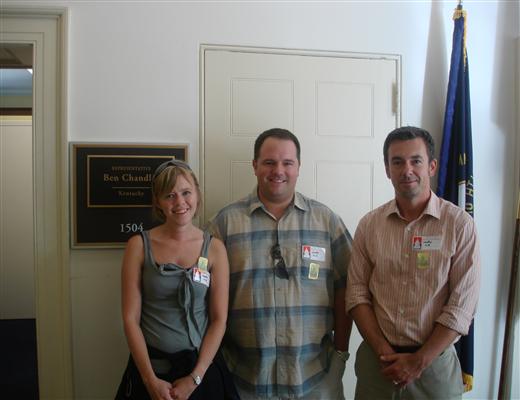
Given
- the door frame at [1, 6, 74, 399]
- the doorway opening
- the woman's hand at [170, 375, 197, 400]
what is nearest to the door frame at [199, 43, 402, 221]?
the door frame at [1, 6, 74, 399]

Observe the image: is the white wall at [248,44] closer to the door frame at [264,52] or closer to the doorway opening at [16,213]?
the door frame at [264,52]

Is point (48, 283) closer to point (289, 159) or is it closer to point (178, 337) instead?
point (178, 337)

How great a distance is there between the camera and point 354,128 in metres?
2.11

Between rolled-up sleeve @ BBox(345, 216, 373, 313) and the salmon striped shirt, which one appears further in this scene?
rolled-up sleeve @ BBox(345, 216, 373, 313)

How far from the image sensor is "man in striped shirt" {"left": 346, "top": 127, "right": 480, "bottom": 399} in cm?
136

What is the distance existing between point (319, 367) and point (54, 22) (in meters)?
2.19

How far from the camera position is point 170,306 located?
1.37m

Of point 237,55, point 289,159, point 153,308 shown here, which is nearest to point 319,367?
point 153,308

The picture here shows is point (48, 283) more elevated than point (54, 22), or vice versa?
point (54, 22)

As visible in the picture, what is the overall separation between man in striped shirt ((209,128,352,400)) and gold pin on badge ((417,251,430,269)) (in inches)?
12.5

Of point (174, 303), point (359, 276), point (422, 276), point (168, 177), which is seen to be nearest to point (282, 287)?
point (359, 276)

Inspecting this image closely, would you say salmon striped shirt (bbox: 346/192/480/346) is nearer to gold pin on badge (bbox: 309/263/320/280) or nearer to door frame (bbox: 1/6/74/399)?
gold pin on badge (bbox: 309/263/320/280)

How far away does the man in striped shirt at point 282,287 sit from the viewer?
1.50 m

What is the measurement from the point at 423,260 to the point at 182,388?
1046mm
